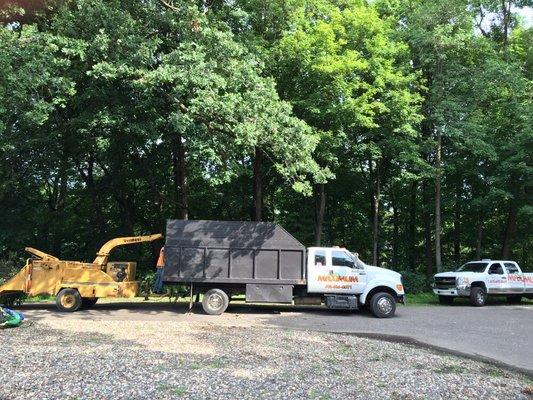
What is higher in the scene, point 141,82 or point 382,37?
point 382,37

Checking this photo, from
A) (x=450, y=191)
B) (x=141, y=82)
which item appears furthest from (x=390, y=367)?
(x=450, y=191)

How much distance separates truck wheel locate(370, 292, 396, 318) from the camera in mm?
16812

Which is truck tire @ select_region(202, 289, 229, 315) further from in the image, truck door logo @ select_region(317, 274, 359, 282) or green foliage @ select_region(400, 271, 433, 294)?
green foliage @ select_region(400, 271, 433, 294)

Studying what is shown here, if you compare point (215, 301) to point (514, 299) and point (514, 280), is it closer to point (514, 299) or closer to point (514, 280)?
point (514, 280)

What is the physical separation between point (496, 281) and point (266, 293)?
1147cm

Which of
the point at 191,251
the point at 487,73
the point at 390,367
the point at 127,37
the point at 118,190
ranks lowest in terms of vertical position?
the point at 390,367

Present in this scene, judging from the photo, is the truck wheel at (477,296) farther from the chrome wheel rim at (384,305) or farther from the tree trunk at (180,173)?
the tree trunk at (180,173)

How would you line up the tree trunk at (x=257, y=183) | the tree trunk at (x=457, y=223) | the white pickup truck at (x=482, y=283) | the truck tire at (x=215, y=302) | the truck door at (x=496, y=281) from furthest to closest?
the tree trunk at (x=457, y=223) < the tree trunk at (x=257, y=183) < the truck door at (x=496, y=281) < the white pickup truck at (x=482, y=283) < the truck tire at (x=215, y=302)

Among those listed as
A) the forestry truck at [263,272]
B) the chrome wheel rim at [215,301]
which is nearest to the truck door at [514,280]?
the forestry truck at [263,272]

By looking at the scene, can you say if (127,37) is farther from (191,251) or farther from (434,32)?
(434,32)

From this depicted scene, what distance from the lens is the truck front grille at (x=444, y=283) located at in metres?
21.8

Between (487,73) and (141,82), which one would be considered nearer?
(141,82)

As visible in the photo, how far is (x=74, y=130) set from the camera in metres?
23.4

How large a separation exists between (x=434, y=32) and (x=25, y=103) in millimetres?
20272
